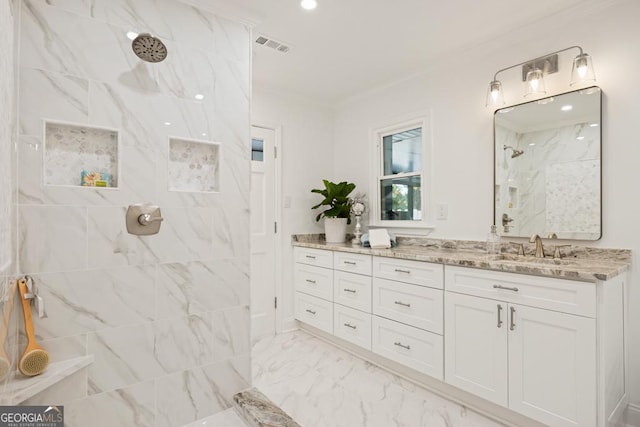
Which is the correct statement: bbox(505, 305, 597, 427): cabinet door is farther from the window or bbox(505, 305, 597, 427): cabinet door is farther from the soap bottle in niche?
the window

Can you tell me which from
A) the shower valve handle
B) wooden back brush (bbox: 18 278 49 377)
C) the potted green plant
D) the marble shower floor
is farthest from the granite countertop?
wooden back brush (bbox: 18 278 49 377)

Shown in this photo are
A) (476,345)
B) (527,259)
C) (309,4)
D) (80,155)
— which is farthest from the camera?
(527,259)

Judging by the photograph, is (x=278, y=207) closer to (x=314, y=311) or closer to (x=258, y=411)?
(x=314, y=311)

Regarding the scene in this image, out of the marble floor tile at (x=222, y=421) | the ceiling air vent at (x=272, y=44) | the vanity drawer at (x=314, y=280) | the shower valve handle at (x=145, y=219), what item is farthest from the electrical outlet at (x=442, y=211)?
the shower valve handle at (x=145, y=219)

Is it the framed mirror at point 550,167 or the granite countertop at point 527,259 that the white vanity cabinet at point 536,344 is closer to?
the granite countertop at point 527,259

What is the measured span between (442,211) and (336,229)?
1095mm

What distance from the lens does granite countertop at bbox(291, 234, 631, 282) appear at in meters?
1.61

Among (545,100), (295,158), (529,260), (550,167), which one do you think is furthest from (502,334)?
(295,158)

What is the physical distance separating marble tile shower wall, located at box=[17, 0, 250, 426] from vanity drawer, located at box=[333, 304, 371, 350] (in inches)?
40.6

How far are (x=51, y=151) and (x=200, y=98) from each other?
78 cm

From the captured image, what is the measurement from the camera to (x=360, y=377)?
245cm

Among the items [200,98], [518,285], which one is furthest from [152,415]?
[518,285]

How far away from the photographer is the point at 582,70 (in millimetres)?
1969

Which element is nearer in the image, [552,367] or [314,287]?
[552,367]
